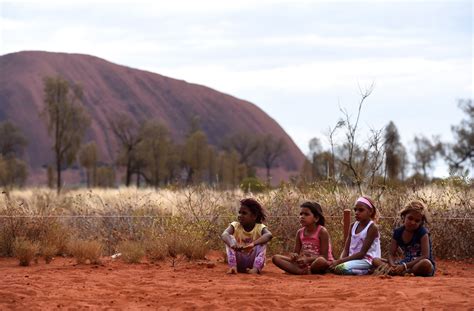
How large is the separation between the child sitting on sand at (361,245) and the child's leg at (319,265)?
0.10 meters

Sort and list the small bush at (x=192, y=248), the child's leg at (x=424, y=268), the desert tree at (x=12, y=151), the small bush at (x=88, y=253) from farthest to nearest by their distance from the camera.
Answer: the desert tree at (x=12, y=151) → the small bush at (x=192, y=248) → the small bush at (x=88, y=253) → the child's leg at (x=424, y=268)

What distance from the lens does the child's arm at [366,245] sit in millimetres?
10413

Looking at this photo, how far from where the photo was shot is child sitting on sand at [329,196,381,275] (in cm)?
1039

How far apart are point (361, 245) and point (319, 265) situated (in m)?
0.59

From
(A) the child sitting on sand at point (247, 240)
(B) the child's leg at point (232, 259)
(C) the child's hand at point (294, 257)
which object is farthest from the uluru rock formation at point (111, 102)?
(C) the child's hand at point (294, 257)

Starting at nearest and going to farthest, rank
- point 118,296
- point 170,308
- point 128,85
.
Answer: point 170,308
point 118,296
point 128,85

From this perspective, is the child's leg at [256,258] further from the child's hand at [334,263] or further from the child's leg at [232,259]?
the child's hand at [334,263]

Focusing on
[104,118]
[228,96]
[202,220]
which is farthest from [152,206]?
[228,96]

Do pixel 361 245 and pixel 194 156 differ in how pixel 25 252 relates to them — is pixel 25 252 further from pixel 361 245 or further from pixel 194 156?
pixel 194 156

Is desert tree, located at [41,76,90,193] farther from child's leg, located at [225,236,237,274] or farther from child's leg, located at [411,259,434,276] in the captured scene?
child's leg, located at [411,259,434,276]

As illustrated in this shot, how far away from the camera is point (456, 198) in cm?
1423

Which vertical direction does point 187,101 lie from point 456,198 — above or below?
above

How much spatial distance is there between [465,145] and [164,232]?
1742 inches

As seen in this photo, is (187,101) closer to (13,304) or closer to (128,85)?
(128,85)
